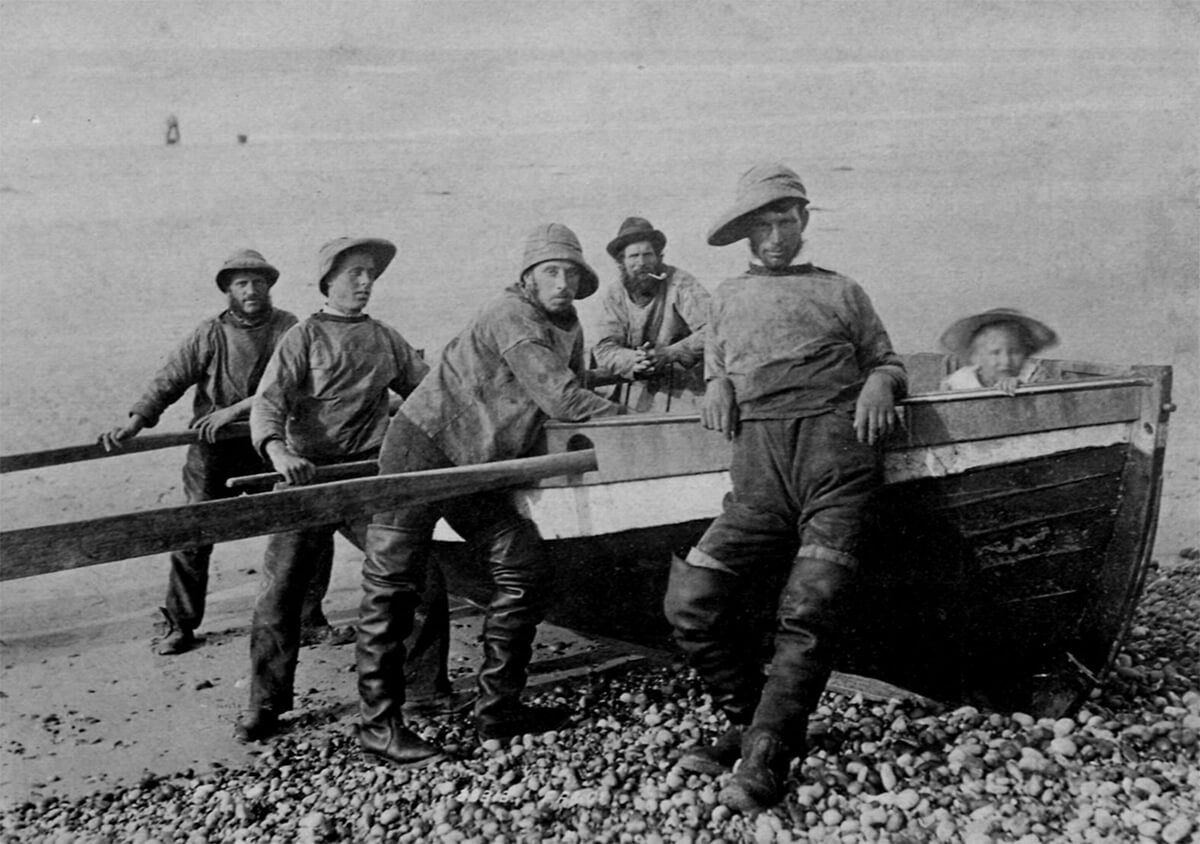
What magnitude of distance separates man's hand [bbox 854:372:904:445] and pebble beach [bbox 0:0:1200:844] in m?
1.21

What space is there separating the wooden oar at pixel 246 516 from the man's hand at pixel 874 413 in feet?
3.80

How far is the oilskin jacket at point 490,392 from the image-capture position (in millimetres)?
4418

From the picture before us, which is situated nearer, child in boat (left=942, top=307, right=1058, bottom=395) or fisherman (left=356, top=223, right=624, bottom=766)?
fisherman (left=356, top=223, right=624, bottom=766)

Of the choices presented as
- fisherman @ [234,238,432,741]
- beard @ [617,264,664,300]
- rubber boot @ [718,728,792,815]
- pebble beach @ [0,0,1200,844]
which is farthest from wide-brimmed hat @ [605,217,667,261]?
rubber boot @ [718,728,792,815]

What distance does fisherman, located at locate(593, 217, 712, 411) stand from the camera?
6236 millimetres

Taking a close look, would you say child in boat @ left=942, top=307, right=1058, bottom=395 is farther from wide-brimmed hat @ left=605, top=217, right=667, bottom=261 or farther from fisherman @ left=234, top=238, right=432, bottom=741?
fisherman @ left=234, top=238, right=432, bottom=741

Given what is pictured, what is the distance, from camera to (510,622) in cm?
438

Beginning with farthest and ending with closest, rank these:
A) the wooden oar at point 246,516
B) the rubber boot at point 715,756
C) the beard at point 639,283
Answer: the beard at point 639,283 < the rubber boot at point 715,756 < the wooden oar at point 246,516

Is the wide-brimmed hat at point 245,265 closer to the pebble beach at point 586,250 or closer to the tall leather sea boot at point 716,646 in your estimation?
the pebble beach at point 586,250

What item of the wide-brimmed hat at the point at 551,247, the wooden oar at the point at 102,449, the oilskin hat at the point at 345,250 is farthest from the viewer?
the wooden oar at the point at 102,449

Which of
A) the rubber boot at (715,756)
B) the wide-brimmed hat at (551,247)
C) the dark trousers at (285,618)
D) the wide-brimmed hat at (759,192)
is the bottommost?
the rubber boot at (715,756)

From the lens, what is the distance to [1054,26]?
577 centimetres

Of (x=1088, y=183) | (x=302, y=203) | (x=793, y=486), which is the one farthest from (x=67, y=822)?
(x=1088, y=183)

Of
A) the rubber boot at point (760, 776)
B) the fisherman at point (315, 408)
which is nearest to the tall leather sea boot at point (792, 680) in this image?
the rubber boot at point (760, 776)
